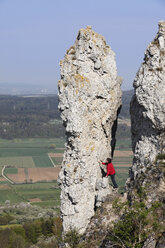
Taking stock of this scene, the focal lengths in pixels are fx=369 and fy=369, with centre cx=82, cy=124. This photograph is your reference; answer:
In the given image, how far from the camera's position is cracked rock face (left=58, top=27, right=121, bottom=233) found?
74.1 ft

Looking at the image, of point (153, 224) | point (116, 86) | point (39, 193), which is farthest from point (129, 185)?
point (39, 193)

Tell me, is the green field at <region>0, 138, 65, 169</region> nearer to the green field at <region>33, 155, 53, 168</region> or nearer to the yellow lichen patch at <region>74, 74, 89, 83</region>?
the green field at <region>33, 155, 53, 168</region>

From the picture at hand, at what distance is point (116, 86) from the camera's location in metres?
23.9

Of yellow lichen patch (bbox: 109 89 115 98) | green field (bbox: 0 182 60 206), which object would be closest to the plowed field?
green field (bbox: 0 182 60 206)

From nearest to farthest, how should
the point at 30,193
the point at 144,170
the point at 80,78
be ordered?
the point at 144,170 < the point at 80,78 < the point at 30,193

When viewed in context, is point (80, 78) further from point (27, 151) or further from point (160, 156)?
point (27, 151)

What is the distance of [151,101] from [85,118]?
426cm

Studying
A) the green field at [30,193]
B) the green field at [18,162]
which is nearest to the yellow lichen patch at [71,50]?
the green field at [30,193]

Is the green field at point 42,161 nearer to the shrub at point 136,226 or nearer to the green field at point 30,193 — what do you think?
the green field at point 30,193

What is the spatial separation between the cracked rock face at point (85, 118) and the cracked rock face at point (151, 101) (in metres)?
2.55

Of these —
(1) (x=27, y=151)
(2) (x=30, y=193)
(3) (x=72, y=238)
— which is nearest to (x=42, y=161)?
(1) (x=27, y=151)

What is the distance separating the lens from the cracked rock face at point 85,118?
74.1 ft

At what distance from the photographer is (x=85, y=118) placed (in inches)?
894

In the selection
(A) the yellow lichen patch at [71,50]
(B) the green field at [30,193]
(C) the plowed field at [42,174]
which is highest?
(A) the yellow lichen patch at [71,50]
